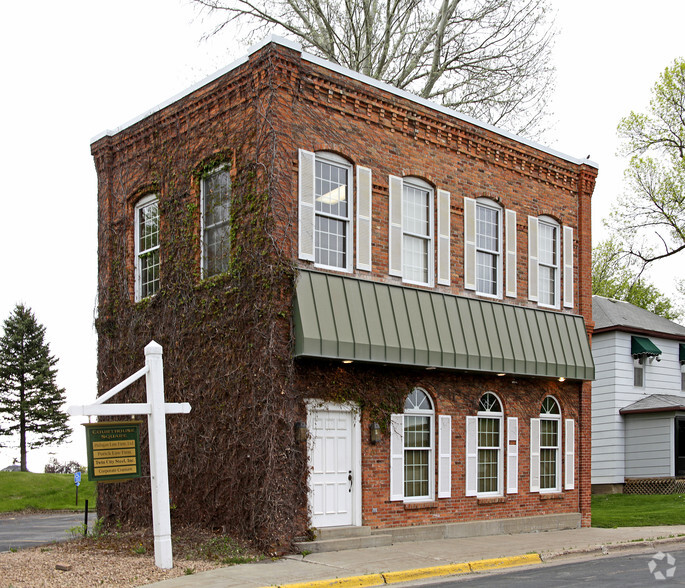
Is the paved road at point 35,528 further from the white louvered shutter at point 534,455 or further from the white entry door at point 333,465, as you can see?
the white louvered shutter at point 534,455

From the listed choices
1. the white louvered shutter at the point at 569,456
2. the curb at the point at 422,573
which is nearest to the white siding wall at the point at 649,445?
the white louvered shutter at the point at 569,456

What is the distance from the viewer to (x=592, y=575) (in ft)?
40.4

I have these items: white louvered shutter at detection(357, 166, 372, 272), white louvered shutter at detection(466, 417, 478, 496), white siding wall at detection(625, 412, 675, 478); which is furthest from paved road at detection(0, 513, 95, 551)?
white siding wall at detection(625, 412, 675, 478)

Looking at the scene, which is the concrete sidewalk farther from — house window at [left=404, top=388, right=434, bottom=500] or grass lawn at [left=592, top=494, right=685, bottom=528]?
grass lawn at [left=592, top=494, right=685, bottom=528]

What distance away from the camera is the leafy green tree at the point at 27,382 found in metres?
50.0

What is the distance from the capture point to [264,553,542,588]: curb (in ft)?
37.3

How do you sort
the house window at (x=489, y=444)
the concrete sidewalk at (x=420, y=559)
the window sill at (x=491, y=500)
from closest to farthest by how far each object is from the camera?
the concrete sidewalk at (x=420, y=559)
the window sill at (x=491, y=500)
the house window at (x=489, y=444)

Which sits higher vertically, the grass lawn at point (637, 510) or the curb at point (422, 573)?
the curb at point (422, 573)

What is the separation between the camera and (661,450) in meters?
28.0

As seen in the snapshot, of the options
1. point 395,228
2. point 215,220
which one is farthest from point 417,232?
point 215,220

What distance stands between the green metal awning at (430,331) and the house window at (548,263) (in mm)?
663

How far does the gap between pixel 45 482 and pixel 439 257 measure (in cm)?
2594

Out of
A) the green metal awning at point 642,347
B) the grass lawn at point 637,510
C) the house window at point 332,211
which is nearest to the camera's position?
the house window at point 332,211

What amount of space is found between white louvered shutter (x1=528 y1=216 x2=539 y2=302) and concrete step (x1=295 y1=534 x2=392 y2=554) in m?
7.15
